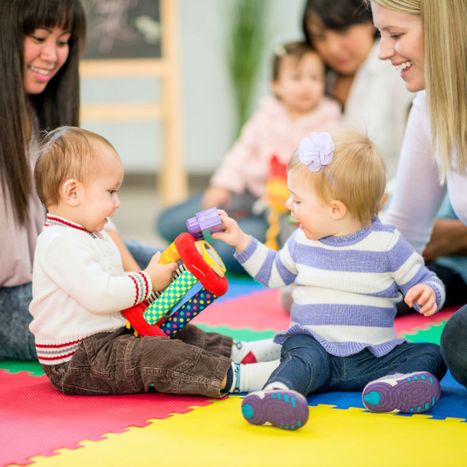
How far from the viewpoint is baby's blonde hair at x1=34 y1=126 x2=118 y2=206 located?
1663mm

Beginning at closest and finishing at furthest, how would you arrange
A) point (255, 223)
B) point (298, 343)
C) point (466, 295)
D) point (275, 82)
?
1. point (298, 343)
2. point (466, 295)
3. point (255, 223)
4. point (275, 82)

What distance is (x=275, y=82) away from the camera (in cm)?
343

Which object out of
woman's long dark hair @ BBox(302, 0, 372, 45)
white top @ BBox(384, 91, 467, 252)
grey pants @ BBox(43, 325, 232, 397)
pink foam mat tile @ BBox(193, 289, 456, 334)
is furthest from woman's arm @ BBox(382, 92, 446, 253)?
woman's long dark hair @ BBox(302, 0, 372, 45)

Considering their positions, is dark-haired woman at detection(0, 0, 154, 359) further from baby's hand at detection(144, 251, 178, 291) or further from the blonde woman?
the blonde woman

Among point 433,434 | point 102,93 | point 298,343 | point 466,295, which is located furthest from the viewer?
point 102,93

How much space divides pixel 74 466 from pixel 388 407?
0.53m

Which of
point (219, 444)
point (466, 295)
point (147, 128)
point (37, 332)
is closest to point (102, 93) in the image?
point (147, 128)

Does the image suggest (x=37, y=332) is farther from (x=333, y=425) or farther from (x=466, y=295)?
(x=466, y=295)

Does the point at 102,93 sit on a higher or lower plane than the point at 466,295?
A: higher

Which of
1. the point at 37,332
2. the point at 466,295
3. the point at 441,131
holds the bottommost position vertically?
the point at 466,295

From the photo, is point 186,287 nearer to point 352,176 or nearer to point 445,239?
point 352,176

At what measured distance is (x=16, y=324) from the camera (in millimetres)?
1975

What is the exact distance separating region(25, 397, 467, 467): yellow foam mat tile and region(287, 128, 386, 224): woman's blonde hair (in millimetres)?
375

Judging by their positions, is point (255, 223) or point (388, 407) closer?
point (388, 407)
